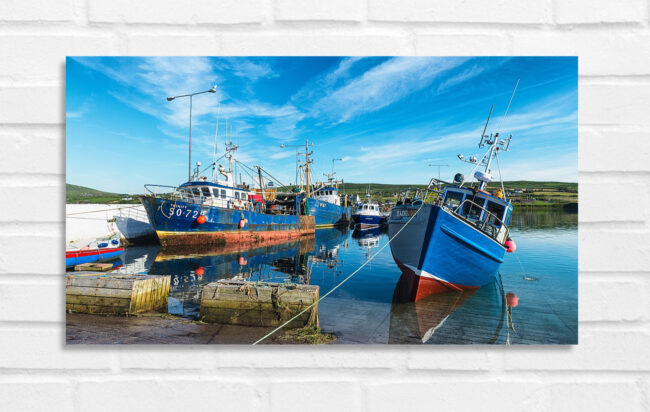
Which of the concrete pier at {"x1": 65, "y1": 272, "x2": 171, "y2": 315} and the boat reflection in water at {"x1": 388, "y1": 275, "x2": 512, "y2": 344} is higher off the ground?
the concrete pier at {"x1": 65, "y1": 272, "x2": 171, "y2": 315}

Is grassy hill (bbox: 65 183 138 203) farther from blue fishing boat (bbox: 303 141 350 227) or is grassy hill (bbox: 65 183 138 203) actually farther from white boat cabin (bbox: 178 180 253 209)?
blue fishing boat (bbox: 303 141 350 227)

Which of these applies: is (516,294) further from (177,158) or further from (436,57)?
(177,158)

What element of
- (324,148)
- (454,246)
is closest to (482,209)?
(454,246)

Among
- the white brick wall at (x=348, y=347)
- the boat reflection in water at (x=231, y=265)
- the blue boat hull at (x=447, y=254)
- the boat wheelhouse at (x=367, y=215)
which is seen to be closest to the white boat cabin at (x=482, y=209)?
the blue boat hull at (x=447, y=254)

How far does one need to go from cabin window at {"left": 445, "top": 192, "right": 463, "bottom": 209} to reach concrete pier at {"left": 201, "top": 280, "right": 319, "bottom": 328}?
326cm

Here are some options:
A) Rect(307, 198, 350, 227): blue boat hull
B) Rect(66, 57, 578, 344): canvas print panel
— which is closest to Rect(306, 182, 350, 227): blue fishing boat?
Rect(307, 198, 350, 227): blue boat hull

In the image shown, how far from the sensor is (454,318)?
341cm

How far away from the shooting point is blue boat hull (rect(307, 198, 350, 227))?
78.9 feet

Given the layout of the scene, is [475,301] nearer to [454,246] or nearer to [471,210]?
[454,246]

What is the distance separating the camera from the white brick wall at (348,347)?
1950 mm

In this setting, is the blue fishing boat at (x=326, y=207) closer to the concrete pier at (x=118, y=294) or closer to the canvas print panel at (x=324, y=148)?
the concrete pier at (x=118, y=294)

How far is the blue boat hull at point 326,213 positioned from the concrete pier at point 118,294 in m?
19.7

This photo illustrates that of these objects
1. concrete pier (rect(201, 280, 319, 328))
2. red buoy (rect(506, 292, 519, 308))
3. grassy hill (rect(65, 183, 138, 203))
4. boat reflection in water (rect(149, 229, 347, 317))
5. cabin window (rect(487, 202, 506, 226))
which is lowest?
boat reflection in water (rect(149, 229, 347, 317))
